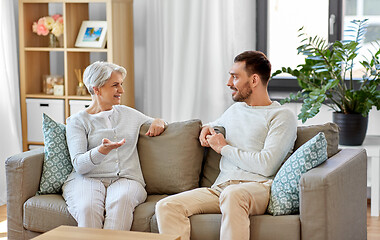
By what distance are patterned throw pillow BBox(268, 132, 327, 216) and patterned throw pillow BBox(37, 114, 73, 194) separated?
110cm

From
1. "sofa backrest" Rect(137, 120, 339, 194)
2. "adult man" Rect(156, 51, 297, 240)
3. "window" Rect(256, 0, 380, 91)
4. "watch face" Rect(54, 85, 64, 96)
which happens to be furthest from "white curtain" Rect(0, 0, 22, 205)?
"adult man" Rect(156, 51, 297, 240)

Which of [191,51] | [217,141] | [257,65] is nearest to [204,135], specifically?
[217,141]

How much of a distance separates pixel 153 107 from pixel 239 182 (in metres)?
2.04

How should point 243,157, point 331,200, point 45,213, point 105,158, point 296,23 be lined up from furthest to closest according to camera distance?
point 296,23
point 105,158
point 45,213
point 243,157
point 331,200

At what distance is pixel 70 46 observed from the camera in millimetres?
4734

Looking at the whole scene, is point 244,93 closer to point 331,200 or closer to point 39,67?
point 331,200

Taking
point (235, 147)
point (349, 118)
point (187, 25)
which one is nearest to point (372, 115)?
point (349, 118)

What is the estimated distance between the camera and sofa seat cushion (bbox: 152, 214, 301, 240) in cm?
272

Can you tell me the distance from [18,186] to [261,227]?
4.08 feet

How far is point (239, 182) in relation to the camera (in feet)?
9.77

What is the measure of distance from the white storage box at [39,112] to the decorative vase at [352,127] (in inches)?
79.9

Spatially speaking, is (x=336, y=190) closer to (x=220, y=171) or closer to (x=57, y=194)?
(x=220, y=171)

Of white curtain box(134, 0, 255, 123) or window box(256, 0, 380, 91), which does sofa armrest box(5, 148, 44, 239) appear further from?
window box(256, 0, 380, 91)

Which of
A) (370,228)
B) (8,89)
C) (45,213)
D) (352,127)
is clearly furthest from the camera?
(8,89)
